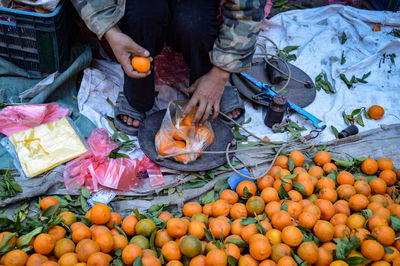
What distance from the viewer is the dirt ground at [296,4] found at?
15.5 ft

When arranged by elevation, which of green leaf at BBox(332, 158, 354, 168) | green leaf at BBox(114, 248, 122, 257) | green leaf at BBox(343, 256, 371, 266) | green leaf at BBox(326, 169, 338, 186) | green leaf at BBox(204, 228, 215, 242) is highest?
green leaf at BBox(343, 256, 371, 266)

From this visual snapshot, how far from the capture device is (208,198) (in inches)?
96.3

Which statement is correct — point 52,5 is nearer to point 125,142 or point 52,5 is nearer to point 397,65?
point 125,142

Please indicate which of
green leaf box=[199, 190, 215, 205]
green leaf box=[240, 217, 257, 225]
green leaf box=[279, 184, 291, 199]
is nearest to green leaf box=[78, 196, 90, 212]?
green leaf box=[199, 190, 215, 205]

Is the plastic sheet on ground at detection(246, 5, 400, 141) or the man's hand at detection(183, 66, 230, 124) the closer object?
the man's hand at detection(183, 66, 230, 124)

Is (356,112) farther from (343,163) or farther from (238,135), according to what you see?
(238,135)

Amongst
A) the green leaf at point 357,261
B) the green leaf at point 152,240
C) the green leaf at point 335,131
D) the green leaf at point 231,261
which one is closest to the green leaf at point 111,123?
the green leaf at point 152,240

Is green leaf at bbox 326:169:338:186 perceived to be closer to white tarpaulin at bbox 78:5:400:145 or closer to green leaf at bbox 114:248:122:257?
white tarpaulin at bbox 78:5:400:145

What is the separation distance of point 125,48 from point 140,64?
0.52ft

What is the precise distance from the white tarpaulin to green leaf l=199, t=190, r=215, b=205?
814 mm

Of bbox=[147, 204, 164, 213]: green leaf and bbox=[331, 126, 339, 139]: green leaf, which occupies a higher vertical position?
bbox=[331, 126, 339, 139]: green leaf

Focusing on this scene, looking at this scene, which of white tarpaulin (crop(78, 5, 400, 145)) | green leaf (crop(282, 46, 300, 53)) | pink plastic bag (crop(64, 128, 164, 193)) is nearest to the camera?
pink plastic bag (crop(64, 128, 164, 193))

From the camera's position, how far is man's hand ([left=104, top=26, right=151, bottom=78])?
2.34m

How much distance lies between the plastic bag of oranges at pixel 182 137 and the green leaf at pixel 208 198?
28 cm
